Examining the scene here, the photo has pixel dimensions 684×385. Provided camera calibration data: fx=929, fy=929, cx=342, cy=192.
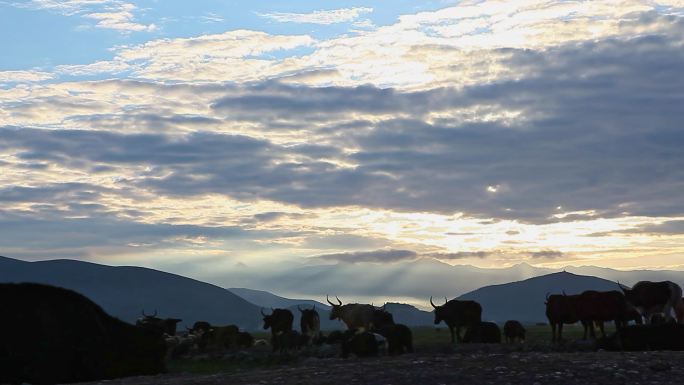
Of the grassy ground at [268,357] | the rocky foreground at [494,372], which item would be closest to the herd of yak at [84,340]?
the rocky foreground at [494,372]

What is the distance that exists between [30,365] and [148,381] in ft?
13.1

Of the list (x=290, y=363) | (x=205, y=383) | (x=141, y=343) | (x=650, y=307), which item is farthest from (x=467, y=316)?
(x=205, y=383)

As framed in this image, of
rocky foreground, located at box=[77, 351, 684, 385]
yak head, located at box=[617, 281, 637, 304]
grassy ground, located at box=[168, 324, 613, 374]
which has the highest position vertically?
yak head, located at box=[617, 281, 637, 304]

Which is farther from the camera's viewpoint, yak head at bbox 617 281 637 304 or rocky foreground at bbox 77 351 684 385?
yak head at bbox 617 281 637 304

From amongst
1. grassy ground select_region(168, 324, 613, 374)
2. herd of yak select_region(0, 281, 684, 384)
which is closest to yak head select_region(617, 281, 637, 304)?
grassy ground select_region(168, 324, 613, 374)

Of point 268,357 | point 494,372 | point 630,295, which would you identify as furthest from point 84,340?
point 630,295

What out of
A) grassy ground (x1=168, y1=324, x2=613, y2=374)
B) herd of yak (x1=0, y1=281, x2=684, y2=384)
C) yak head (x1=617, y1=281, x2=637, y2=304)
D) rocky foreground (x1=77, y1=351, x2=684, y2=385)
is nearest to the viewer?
rocky foreground (x1=77, y1=351, x2=684, y2=385)

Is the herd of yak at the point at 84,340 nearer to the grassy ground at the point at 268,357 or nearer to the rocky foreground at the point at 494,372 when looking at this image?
the rocky foreground at the point at 494,372

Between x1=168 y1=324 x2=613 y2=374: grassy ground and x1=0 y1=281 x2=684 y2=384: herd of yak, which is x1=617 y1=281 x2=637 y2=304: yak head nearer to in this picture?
x1=168 y1=324 x2=613 y2=374: grassy ground

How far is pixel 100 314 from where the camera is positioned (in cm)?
2384

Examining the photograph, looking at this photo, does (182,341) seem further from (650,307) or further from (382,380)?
(382,380)

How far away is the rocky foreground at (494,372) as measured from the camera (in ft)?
59.2

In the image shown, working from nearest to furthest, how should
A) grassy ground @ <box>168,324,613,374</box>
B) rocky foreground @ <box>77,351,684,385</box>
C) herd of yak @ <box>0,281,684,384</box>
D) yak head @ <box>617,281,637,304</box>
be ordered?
rocky foreground @ <box>77,351,684,385</box> < herd of yak @ <box>0,281,684,384</box> < grassy ground @ <box>168,324,613,374</box> < yak head @ <box>617,281,637,304</box>

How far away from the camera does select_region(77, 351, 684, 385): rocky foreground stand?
18.0 metres
